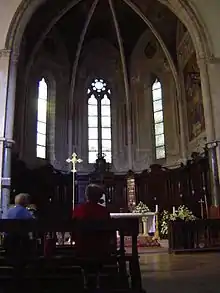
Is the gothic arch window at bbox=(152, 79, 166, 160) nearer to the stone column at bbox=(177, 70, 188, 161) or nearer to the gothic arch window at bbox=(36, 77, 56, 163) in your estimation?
the stone column at bbox=(177, 70, 188, 161)

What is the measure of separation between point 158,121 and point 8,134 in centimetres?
911

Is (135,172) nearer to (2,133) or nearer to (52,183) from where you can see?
(52,183)

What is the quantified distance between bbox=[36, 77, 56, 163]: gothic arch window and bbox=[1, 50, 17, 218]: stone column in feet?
17.0

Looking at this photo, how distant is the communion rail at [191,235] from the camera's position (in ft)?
32.9

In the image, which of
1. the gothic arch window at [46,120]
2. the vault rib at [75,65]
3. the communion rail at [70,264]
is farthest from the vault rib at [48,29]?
the communion rail at [70,264]

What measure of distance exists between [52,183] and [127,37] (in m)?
9.47

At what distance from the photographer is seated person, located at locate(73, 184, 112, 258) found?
3.76m

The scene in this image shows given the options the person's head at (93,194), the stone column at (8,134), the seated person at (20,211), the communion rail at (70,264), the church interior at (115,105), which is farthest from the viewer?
the church interior at (115,105)

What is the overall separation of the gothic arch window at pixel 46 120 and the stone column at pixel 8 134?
5.18 metres

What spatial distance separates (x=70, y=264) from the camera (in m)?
3.89

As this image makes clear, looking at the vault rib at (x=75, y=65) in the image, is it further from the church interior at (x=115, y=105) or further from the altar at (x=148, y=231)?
the altar at (x=148, y=231)

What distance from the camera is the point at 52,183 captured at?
57.8ft

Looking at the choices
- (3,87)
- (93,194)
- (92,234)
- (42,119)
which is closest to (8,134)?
(3,87)

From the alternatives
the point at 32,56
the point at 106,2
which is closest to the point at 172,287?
the point at 32,56
